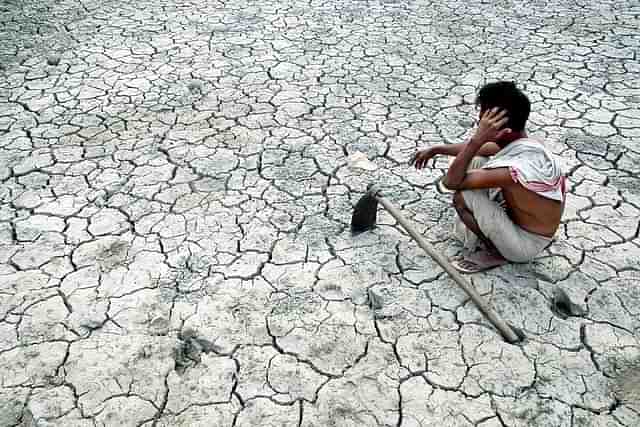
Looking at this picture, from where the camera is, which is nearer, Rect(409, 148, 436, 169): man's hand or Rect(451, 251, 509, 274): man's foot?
Rect(451, 251, 509, 274): man's foot

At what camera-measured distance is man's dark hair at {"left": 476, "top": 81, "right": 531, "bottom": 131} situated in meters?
2.17

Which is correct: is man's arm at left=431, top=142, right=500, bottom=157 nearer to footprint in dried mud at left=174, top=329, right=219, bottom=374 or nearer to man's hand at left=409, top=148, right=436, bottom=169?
man's hand at left=409, top=148, right=436, bottom=169

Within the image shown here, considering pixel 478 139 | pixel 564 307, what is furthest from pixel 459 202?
pixel 564 307

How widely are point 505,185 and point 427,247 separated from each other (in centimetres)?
46

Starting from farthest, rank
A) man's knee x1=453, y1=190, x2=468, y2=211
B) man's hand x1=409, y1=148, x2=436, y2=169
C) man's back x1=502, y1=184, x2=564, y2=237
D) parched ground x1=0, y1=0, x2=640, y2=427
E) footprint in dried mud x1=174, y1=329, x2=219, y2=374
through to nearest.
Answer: man's hand x1=409, y1=148, x2=436, y2=169, man's knee x1=453, y1=190, x2=468, y2=211, man's back x1=502, y1=184, x2=564, y2=237, footprint in dried mud x1=174, y1=329, x2=219, y2=374, parched ground x1=0, y1=0, x2=640, y2=427

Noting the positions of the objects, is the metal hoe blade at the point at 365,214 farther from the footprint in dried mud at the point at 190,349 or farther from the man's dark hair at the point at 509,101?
the footprint in dried mud at the point at 190,349

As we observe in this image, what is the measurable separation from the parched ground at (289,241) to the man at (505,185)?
210mm

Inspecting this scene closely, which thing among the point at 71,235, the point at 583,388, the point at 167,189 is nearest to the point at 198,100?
the point at 167,189

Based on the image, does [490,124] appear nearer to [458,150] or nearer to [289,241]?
[458,150]

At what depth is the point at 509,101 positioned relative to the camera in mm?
2189

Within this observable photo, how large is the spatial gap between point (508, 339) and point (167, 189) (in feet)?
7.12

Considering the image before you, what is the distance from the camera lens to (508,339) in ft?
7.26

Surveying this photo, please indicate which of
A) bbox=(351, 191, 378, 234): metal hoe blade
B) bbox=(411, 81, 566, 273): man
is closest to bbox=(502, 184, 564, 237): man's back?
bbox=(411, 81, 566, 273): man

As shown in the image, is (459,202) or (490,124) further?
(459,202)
